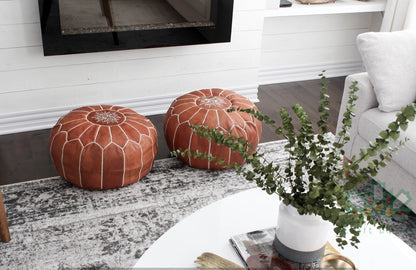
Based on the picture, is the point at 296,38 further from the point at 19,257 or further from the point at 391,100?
the point at 19,257

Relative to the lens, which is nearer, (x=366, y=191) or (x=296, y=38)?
(x=366, y=191)

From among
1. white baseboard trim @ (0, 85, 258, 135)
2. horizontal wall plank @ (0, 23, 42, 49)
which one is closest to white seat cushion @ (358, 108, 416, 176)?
white baseboard trim @ (0, 85, 258, 135)

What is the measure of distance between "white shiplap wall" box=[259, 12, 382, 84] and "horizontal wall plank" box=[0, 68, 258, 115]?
44 cm

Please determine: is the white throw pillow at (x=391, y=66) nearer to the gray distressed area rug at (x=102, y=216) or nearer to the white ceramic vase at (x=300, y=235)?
the gray distressed area rug at (x=102, y=216)

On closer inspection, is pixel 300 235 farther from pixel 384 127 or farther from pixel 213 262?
pixel 384 127

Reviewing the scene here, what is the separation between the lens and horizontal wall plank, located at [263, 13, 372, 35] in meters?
3.55

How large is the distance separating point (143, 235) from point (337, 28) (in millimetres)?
2467

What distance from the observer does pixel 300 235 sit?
134cm

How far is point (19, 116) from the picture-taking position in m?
2.85

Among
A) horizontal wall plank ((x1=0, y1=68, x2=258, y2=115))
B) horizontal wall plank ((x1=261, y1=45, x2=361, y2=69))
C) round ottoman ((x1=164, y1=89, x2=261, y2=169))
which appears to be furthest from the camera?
horizontal wall plank ((x1=261, y1=45, x2=361, y2=69))

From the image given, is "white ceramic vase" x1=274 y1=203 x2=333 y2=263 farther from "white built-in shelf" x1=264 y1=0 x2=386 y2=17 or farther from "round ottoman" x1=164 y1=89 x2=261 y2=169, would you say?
"white built-in shelf" x1=264 y1=0 x2=386 y2=17

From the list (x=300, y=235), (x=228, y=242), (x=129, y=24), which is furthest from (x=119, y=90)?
(x=300, y=235)

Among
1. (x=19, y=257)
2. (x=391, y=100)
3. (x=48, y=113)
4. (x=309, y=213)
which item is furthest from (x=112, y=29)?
(x=309, y=213)

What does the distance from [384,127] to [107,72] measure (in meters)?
1.65
